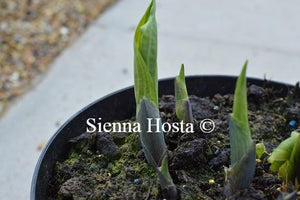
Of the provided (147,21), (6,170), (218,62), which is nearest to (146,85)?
(147,21)

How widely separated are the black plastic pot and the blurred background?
617mm

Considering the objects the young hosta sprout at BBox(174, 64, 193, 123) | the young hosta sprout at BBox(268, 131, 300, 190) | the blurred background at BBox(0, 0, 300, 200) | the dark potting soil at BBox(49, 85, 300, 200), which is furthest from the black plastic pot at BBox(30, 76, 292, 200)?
the blurred background at BBox(0, 0, 300, 200)

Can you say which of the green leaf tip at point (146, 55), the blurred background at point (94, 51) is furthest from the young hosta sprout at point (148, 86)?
the blurred background at point (94, 51)

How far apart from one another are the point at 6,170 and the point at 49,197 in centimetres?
74

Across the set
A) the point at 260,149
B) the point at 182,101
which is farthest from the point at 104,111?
the point at 260,149

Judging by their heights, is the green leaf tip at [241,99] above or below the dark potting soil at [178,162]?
above

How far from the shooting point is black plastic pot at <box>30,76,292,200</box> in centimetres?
69

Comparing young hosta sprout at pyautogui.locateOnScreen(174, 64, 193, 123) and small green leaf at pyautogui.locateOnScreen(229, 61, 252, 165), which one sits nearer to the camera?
small green leaf at pyautogui.locateOnScreen(229, 61, 252, 165)

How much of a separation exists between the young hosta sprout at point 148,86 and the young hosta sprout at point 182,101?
0.07 m

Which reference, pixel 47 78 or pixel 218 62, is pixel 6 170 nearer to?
pixel 47 78

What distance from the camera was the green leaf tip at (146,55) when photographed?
564 millimetres

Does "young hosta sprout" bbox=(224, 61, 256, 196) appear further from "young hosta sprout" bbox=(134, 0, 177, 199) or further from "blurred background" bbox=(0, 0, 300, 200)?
"blurred background" bbox=(0, 0, 300, 200)

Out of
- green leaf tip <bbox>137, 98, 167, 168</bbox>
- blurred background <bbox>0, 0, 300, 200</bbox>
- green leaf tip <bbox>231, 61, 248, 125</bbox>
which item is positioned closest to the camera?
green leaf tip <bbox>231, 61, 248, 125</bbox>

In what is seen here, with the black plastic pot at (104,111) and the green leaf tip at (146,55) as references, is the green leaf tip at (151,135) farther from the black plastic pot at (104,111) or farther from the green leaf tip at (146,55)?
the black plastic pot at (104,111)
